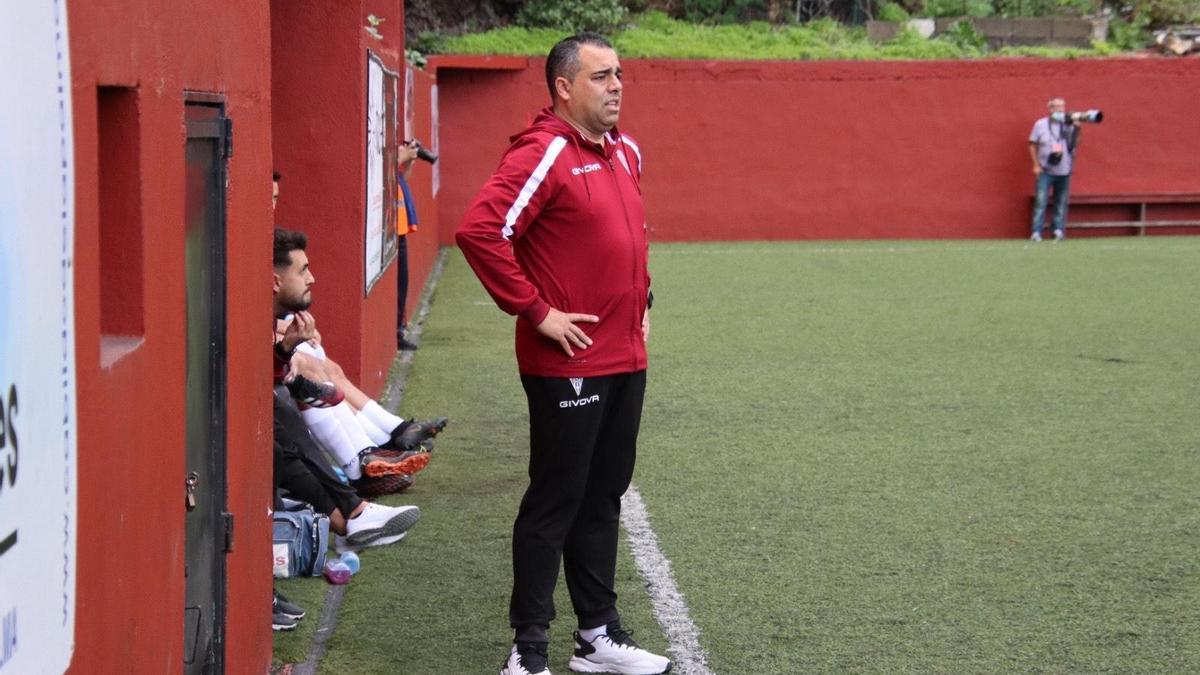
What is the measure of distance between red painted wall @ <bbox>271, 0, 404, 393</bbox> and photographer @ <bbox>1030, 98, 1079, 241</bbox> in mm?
15862

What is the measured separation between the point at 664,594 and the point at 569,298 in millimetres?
1533

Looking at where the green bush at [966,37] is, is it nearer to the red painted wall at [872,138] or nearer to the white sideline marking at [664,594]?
the red painted wall at [872,138]

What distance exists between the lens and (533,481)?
190 inches

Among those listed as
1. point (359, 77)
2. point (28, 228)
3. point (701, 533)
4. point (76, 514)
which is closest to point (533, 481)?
point (701, 533)

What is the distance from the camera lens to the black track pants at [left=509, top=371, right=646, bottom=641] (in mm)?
4691

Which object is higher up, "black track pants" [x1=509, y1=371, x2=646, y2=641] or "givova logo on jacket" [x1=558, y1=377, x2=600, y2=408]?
"givova logo on jacket" [x1=558, y1=377, x2=600, y2=408]

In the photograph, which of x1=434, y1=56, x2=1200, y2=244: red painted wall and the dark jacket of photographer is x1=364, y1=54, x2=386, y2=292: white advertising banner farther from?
the dark jacket of photographer

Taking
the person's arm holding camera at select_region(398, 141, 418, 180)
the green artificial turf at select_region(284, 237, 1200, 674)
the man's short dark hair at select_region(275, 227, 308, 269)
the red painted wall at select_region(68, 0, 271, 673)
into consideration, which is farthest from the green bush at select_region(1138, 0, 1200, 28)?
the red painted wall at select_region(68, 0, 271, 673)

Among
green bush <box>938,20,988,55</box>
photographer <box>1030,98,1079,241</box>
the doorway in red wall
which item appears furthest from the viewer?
green bush <box>938,20,988,55</box>

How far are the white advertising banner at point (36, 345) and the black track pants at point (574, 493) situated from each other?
2466 millimetres

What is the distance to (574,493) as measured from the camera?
4.77m

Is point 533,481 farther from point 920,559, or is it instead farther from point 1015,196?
point 1015,196

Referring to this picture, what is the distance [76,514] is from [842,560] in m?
4.25

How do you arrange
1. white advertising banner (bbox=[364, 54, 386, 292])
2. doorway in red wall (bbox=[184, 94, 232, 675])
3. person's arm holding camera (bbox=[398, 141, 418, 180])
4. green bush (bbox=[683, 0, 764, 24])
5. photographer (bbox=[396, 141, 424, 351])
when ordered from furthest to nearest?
green bush (bbox=[683, 0, 764, 24])
person's arm holding camera (bbox=[398, 141, 418, 180])
photographer (bbox=[396, 141, 424, 351])
white advertising banner (bbox=[364, 54, 386, 292])
doorway in red wall (bbox=[184, 94, 232, 675])
